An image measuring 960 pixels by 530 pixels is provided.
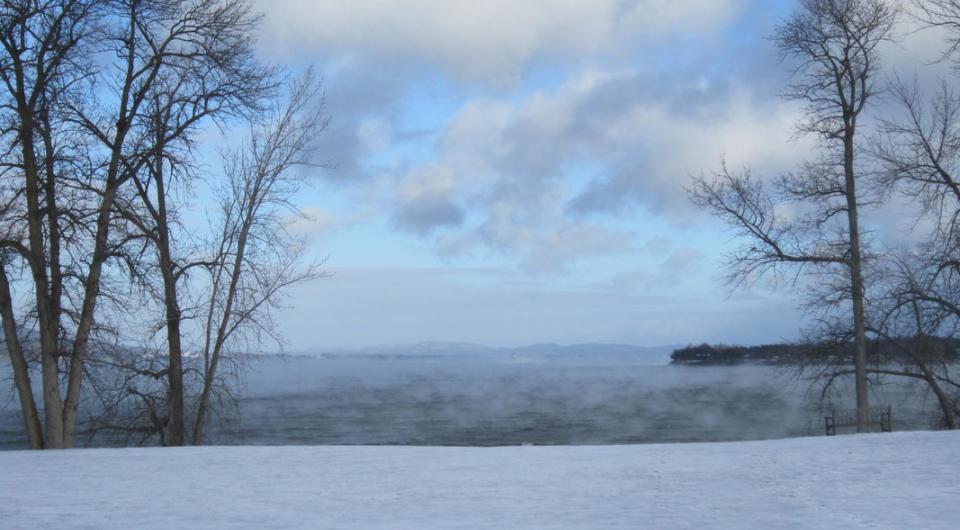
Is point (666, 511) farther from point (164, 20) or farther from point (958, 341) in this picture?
point (958, 341)

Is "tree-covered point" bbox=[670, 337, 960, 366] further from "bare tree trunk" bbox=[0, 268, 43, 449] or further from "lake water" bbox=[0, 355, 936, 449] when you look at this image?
"bare tree trunk" bbox=[0, 268, 43, 449]

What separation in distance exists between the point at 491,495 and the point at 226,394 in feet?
36.8

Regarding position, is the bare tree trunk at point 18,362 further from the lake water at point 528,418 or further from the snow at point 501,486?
the lake water at point 528,418

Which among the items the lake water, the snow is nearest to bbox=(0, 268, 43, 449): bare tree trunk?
the snow

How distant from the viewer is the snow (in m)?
8.65

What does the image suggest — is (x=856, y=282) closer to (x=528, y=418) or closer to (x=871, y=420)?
(x=871, y=420)

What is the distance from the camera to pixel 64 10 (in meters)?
14.7

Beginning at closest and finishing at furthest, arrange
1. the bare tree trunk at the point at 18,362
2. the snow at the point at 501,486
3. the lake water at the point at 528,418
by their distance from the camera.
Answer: the snow at the point at 501,486 → the bare tree trunk at the point at 18,362 → the lake water at the point at 528,418

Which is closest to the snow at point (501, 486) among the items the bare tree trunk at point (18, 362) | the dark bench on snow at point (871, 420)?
Result: the bare tree trunk at point (18, 362)

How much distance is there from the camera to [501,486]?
1050 cm

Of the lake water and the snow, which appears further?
the lake water

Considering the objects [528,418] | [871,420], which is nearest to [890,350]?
[871,420]

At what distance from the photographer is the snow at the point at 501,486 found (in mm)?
8648

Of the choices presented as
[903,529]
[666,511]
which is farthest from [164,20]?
[903,529]
